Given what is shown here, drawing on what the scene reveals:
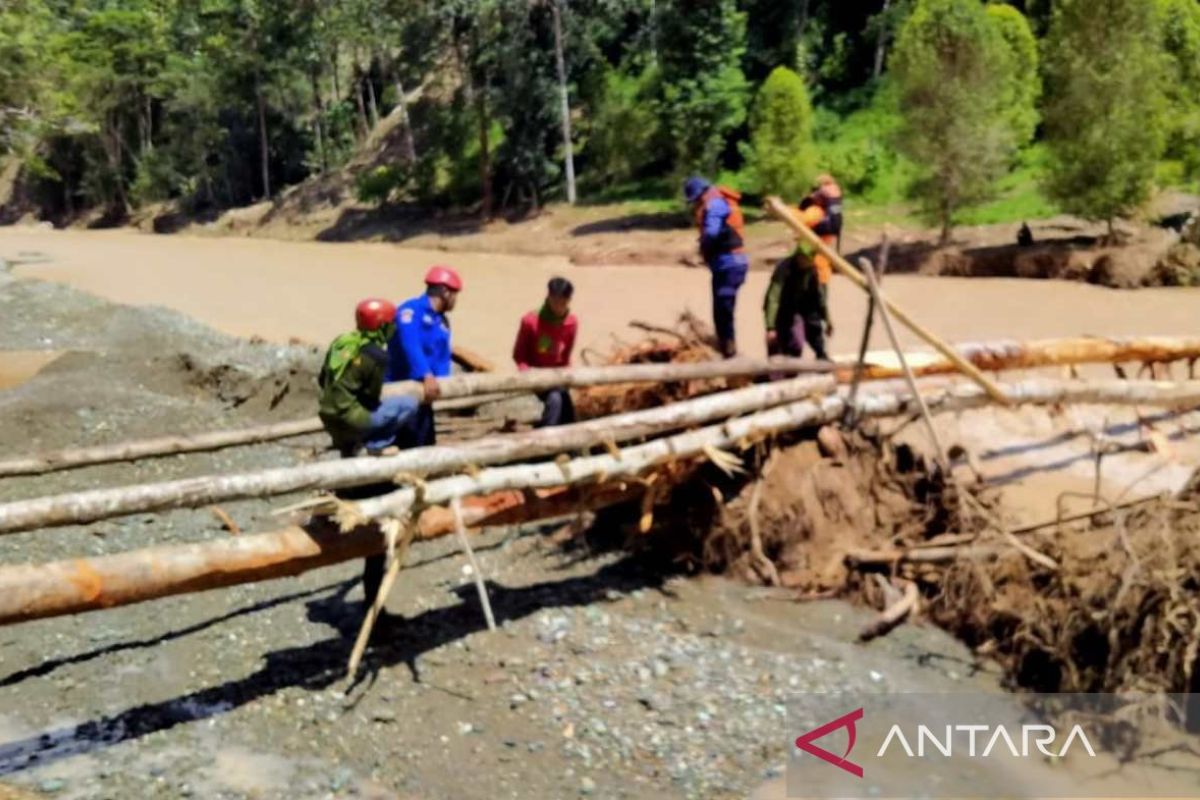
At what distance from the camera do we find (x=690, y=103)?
91.8 ft

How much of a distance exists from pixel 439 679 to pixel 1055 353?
5566 mm

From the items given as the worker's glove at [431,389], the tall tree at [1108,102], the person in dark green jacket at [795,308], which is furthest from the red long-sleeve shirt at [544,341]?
the tall tree at [1108,102]

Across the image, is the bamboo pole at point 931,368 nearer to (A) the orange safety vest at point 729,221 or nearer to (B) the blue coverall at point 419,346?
(B) the blue coverall at point 419,346

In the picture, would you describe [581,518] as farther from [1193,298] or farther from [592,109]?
[592,109]

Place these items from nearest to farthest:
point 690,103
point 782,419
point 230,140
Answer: point 782,419, point 690,103, point 230,140

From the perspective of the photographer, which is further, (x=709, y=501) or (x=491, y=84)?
(x=491, y=84)

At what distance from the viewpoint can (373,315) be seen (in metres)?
6.24

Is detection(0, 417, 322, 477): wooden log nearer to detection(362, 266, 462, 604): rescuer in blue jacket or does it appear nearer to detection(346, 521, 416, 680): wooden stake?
detection(362, 266, 462, 604): rescuer in blue jacket

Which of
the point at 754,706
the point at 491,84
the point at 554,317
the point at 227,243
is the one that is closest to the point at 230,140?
the point at 227,243

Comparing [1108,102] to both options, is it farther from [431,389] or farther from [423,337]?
[431,389]

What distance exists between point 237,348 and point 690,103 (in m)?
16.4

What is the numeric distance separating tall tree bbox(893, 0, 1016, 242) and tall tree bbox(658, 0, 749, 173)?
7052 millimetres

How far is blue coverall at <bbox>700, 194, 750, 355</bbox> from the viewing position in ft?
28.9

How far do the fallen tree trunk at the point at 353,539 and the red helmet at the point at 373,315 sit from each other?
94cm
